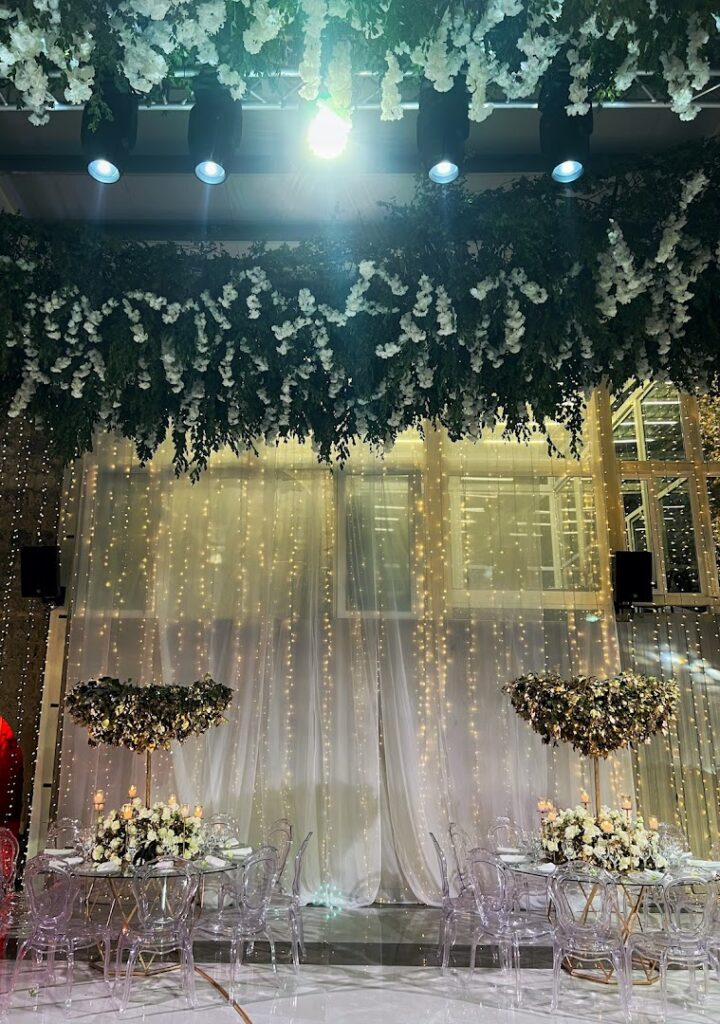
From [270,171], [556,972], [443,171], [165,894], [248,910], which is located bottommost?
[556,972]

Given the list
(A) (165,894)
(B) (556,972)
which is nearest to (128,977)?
(A) (165,894)

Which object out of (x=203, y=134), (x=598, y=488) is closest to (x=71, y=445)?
(x=203, y=134)

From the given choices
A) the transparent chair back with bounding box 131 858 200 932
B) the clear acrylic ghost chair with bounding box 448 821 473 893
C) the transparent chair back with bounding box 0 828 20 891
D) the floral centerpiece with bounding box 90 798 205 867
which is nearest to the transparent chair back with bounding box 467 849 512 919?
the clear acrylic ghost chair with bounding box 448 821 473 893

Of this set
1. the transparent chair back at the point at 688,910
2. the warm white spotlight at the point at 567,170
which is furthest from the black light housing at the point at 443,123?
the transparent chair back at the point at 688,910

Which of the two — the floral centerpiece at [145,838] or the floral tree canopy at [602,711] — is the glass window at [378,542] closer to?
the floral tree canopy at [602,711]

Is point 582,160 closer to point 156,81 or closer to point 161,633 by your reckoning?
point 156,81

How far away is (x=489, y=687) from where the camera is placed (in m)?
7.34

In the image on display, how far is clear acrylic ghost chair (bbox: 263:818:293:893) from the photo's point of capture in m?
5.60

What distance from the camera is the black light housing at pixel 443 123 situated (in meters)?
3.48

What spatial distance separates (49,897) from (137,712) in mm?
1422

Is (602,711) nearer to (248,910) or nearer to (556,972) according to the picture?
(556,972)

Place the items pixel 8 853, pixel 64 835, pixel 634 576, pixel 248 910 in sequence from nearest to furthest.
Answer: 1. pixel 248 910
2. pixel 8 853
3. pixel 64 835
4. pixel 634 576

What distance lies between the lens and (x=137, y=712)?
5.79 meters

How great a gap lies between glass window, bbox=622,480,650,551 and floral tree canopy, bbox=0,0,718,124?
5.08 meters
